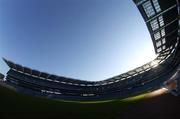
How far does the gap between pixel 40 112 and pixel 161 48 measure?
5.47 m

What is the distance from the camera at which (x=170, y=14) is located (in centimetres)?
1628

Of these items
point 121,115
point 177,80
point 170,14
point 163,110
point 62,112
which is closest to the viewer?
point 177,80

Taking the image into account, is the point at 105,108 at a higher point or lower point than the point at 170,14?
lower

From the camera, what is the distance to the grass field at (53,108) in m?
9.90

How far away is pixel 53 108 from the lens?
34.5 feet

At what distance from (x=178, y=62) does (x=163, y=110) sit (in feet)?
5.38

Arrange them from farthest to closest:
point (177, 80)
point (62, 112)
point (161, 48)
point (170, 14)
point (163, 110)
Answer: point (170, 14)
point (62, 112)
point (161, 48)
point (163, 110)
point (177, 80)

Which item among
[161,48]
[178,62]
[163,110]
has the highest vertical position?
[161,48]

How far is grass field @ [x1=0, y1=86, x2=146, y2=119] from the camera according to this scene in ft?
32.5

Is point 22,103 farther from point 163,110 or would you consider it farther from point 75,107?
point 163,110

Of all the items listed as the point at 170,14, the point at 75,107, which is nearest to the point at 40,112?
the point at 75,107

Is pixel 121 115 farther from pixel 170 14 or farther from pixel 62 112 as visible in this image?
pixel 170 14

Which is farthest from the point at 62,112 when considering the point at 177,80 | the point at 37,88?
the point at 37,88

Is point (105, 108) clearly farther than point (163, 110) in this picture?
Yes
